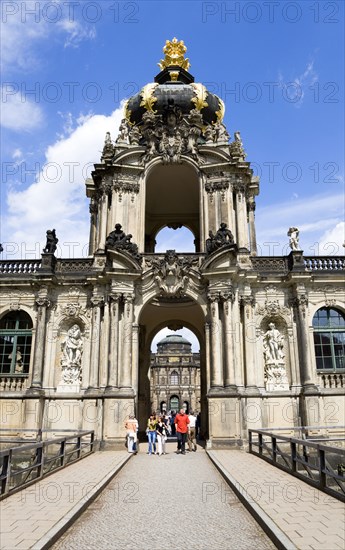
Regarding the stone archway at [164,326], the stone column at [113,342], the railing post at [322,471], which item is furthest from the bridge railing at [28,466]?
the stone archway at [164,326]

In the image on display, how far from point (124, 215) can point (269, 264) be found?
777 centimetres

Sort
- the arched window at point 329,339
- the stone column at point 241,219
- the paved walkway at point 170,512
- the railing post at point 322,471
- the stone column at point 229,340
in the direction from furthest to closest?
1. the stone column at point 241,219
2. the arched window at point 329,339
3. the stone column at point 229,340
4. the railing post at point 322,471
5. the paved walkway at point 170,512

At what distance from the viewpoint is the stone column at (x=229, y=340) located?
19.2 metres

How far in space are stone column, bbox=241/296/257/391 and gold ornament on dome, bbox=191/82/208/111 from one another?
13.5 m

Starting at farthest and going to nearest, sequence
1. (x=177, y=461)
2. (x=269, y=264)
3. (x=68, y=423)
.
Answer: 1. (x=269, y=264)
2. (x=68, y=423)
3. (x=177, y=461)

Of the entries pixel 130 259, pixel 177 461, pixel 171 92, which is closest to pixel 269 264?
pixel 130 259

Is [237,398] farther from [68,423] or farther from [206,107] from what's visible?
[206,107]

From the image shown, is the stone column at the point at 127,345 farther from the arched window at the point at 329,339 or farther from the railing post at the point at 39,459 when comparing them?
the arched window at the point at 329,339

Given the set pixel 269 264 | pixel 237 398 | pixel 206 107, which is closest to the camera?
pixel 237 398

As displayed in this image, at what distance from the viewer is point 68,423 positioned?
66.4 ft

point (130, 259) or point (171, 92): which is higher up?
point (171, 92)

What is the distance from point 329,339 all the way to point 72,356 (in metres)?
12.3

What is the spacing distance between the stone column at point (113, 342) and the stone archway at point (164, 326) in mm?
3799

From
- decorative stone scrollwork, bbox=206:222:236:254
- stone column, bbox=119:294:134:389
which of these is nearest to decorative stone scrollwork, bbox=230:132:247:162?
Answer: decorative stone scrollwork, bbox=206:222:236:254
